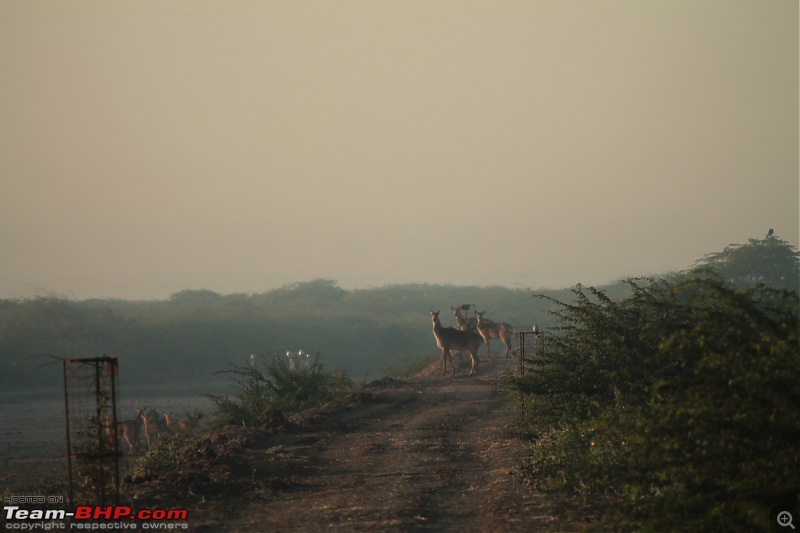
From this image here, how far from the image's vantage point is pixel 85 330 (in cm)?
6234

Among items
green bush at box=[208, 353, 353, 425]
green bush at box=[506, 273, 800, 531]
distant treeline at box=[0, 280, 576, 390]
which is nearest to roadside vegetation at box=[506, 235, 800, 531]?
green bush at box=[506, 273, 800, 531]

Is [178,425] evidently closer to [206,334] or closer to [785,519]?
[785,519]

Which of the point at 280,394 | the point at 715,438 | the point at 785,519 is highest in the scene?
the point at 715,438

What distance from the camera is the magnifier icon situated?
810 centimetres

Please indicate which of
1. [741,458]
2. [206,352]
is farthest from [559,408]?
[206,352]

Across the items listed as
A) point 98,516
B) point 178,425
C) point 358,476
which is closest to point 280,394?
point 178,425

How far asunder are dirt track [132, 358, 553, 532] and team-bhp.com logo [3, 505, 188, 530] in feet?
1.09

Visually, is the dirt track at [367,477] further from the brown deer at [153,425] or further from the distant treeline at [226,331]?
the distant treeline at [226,331]

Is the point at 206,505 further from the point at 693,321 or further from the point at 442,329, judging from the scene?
the point at 442,329

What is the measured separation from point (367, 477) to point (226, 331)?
56.8 meters

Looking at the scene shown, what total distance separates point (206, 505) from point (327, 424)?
334 inches

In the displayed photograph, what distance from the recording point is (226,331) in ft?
230

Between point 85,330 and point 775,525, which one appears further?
point 85,330

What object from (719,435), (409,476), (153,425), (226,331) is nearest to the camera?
(719,435)
